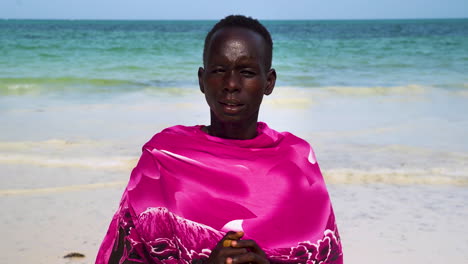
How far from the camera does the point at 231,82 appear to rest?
1.97 metres

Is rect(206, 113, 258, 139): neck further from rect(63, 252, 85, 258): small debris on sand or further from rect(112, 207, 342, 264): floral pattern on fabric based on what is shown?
rect(63, 252, 85, 258): small debris on sand

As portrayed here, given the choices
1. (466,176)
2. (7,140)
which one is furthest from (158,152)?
(7,140)

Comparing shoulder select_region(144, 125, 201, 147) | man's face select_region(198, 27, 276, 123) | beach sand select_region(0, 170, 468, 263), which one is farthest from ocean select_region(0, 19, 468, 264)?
man's face select_region(198, 27, 276, 123)

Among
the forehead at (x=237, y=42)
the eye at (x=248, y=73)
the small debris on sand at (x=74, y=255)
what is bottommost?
the small debris on sand at (x=74, y=255)

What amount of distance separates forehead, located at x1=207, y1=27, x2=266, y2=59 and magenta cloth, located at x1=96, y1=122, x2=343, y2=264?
0.91ft

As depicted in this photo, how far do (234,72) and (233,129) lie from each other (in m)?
0.20

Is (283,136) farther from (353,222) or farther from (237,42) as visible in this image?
(353,222)

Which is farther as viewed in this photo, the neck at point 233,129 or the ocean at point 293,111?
the ocean at point 293,111

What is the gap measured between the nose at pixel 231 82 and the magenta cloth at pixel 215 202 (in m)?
0.18

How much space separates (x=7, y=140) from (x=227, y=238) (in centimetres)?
509

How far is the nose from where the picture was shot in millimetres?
1971

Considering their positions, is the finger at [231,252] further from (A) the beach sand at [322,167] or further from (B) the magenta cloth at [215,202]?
(A) the beach sand at [322,167]

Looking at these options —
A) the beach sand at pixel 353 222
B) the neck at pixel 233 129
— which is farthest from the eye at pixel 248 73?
the beach sand at pixel 353 222

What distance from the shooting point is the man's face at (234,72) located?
1.99 m
